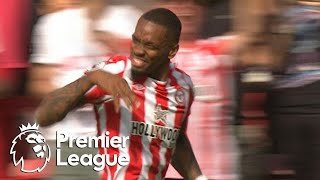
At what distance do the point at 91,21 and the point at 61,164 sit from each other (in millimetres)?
740

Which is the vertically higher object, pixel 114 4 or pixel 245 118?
pixel 114 4

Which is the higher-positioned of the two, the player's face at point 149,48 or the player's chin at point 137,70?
the player's face at point 149,48

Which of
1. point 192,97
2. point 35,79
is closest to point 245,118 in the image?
point 192,97

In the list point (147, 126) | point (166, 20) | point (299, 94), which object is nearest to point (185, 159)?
point (147, 126)

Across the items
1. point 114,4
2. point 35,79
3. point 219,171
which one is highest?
point 114,4

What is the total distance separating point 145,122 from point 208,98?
2.87 ft

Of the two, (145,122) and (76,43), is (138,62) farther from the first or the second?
(76,43)

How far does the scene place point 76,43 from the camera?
5.28 m

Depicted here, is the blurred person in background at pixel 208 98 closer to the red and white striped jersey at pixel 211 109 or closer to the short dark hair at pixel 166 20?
the red and white striped jersey at pixel 211 109

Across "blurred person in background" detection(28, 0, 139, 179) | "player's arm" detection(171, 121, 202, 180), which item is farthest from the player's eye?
"player's arm" detection(171, 121, 202, 180)

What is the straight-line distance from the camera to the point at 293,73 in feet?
18.2

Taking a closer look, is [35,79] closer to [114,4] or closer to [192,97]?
[114,4]

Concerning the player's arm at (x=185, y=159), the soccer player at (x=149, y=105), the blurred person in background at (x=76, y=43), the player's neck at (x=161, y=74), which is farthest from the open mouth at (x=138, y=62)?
the blurred person in background at (x=76, y=43)

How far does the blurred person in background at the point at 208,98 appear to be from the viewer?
5355mm
